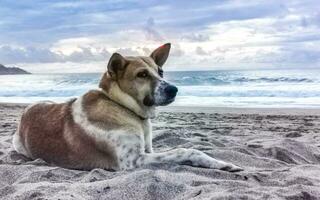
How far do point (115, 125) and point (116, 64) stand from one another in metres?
0.60

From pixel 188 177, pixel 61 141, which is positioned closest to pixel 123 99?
pixel 61 141

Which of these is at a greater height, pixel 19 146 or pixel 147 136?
pixel 147 136

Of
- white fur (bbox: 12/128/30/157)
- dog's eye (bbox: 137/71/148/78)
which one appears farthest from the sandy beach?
dog's eye (bbox: 137/71/148/78)

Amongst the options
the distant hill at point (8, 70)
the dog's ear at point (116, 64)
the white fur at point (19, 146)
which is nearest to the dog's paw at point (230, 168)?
the dog's ear at point (116, 64)

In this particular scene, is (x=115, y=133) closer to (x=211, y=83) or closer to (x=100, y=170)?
(x=100, y=170)

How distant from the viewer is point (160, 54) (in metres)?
5.91

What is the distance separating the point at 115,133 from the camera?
518 cm

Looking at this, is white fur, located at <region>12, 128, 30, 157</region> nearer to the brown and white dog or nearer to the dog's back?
the dog's back

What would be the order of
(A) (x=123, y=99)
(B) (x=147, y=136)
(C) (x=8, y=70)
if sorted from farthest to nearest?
(C) (x=8, y=70) → (B) (x=147, y=136) → (A) (x=123, y=99)

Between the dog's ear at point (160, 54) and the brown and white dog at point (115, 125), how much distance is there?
277 millimetres

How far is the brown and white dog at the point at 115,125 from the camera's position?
514 cm

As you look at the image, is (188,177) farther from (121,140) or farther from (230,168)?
(121,140)

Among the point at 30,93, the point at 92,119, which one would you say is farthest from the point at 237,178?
the point at 30,93

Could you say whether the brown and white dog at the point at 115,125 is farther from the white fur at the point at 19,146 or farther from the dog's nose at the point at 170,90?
the white fur at the point at 19,146
